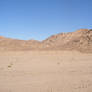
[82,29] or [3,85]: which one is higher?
[82,29]

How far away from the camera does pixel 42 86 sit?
745 cm

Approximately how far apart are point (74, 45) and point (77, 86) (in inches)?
1851

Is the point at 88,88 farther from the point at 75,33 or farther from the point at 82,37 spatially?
the point at 75,33

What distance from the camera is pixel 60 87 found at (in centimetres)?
724

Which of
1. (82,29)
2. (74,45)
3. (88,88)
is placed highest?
(82,29)

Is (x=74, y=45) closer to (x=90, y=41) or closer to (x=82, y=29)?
(x=90, y=41)

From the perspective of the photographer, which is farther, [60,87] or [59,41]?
[59,41]

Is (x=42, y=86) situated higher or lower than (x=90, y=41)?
lower

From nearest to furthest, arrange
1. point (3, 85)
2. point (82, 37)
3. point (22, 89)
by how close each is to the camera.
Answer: point (22, 89) → point (3, 85) → point (82, 37)

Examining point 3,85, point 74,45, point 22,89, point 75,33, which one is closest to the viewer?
point 22,89

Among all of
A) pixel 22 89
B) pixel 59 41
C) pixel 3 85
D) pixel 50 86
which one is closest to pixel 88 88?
pixel 50 86

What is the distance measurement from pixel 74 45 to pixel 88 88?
1860 inches

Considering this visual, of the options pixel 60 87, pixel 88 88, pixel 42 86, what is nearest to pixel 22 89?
pixel 42 86

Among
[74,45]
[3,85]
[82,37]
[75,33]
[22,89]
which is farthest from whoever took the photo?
[75,33]
